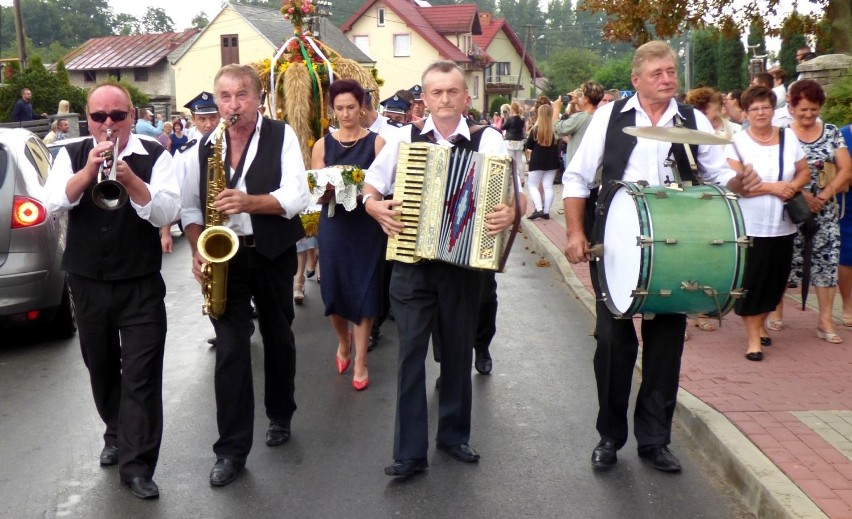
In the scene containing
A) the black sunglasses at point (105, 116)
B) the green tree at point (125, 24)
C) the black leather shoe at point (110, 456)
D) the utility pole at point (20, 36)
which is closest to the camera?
the black sunglasses at point (105, 116)

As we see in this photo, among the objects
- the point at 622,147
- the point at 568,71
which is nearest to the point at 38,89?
the point at 622,147

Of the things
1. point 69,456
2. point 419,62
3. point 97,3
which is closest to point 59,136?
point 69,456

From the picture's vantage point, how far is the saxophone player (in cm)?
522

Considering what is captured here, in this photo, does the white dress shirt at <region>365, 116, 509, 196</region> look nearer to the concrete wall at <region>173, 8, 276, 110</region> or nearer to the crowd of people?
the crowd of people

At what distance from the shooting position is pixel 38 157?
8.89m

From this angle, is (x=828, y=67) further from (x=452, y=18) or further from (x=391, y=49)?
(x=452, y=18)

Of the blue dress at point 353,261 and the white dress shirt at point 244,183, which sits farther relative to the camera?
the blue dress at point 353,261

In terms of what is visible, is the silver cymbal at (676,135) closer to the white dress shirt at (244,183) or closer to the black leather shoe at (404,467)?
the white dress shirt at (244,183)

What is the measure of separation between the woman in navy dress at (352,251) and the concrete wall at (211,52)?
54920 millimetres

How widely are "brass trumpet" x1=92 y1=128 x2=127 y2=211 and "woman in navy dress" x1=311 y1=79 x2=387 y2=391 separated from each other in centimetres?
248

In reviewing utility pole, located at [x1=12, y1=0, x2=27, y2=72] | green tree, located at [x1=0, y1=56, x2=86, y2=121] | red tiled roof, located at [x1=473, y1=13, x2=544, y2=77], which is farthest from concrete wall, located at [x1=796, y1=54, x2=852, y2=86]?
red tiled roof, located at [x1=473, y1=13, x2=544, y2=77]

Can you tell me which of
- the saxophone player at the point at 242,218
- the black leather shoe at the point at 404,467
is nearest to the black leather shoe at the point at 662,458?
the black leather shoe at the point at 404,467

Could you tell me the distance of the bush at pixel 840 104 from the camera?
10.2m

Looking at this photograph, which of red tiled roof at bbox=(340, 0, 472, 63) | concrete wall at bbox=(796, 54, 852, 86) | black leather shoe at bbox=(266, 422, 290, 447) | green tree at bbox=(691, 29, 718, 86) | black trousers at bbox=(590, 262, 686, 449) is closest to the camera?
black trousers at bbox=(590, 262, 686, 449)
